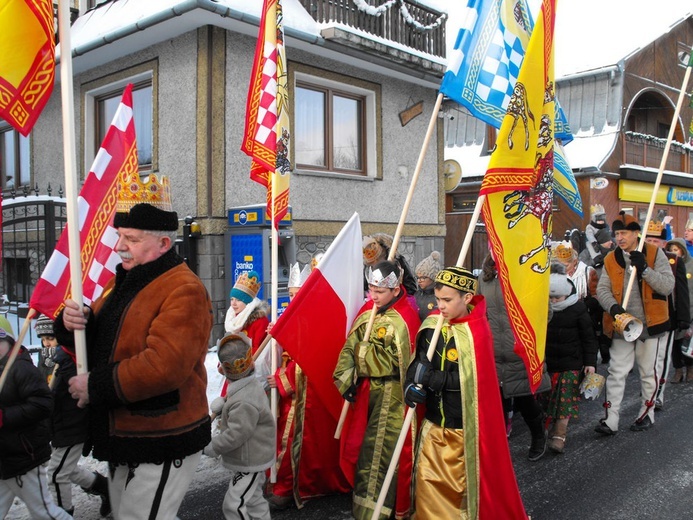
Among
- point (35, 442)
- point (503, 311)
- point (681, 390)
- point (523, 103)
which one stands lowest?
point (681, 390)

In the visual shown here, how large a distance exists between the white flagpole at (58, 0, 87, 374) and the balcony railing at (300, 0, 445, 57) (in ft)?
25.3

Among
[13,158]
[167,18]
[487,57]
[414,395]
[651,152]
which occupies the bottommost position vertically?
[414,395]

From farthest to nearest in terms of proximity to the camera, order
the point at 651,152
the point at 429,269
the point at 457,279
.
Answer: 1. the point at 651,152
2. the point at 429,269
3. the point at 457,279

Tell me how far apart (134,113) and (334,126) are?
3.45m

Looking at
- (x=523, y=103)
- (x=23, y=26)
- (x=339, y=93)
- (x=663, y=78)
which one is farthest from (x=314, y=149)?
(x=663, y=78)

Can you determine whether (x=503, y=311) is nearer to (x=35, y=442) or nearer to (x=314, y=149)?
(x=35, y=442)

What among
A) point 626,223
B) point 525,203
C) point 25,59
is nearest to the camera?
point 25,59

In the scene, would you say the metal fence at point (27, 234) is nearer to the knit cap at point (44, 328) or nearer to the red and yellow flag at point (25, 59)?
the knit cap at point (44, 328)

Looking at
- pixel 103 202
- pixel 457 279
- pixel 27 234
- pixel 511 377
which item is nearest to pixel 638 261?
pixel 511 377

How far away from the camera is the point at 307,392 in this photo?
4379 mm

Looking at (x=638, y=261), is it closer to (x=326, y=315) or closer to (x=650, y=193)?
(x=326, y=315)

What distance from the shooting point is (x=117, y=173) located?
411 cm

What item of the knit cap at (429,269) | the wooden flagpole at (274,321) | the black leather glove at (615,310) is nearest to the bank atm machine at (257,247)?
the knit cap at (429,269)

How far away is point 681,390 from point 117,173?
701 centimetres
